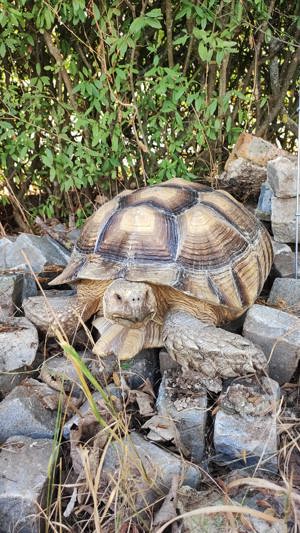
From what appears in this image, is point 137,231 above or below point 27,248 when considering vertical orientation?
above

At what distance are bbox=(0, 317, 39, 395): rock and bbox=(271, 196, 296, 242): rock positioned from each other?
5.48ft

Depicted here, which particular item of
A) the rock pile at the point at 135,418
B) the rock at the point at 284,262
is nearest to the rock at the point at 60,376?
the rock pile at the point at 135,418

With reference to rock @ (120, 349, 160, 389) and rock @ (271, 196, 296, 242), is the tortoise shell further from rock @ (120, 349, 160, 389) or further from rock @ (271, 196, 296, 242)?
rock @ (271, 196, 296, 242)

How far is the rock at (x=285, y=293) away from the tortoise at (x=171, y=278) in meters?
0.25

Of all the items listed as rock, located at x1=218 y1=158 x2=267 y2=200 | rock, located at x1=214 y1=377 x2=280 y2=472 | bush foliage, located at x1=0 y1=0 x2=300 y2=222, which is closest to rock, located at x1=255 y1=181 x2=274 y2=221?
rock, located at x1=218 y1=158 x2=267 y2=200

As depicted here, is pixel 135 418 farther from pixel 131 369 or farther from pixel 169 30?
pixel 169 30

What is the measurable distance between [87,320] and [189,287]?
0.63 meters

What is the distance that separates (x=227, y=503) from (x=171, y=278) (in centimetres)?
95

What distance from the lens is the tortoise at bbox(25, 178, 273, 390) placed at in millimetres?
2156

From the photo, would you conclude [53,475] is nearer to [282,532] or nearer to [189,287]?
[282,532]

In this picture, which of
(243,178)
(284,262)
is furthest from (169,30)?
(284,262)

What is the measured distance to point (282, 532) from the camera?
1496 mm

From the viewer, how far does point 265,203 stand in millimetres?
3359

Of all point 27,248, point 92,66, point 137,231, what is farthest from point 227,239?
point 92,66
